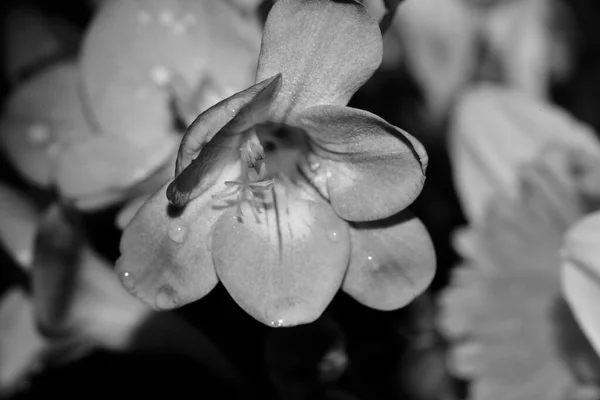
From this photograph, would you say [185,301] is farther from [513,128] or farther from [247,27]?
[513,128]

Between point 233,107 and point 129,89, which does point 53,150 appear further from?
point 233,107

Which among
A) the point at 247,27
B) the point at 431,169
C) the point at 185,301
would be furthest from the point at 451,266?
the point at 185,301

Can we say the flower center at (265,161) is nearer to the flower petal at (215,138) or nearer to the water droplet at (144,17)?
the flower petal at (215,138)

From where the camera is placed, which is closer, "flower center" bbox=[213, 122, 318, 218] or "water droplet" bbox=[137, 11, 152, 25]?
"flower center" bbox=[213, 122, 318, 218]

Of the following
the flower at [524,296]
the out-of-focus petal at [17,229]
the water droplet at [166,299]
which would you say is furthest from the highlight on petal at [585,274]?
the out-of-focus petal at [17,229]

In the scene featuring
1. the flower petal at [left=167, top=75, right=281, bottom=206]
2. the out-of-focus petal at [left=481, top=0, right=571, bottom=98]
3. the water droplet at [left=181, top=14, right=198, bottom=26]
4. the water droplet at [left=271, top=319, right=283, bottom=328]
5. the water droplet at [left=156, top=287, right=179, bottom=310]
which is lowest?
the out-of-focus petal at [left=481, top=0, right=571, bottom=98]

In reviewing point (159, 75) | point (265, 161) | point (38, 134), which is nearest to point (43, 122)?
point (38, 134)

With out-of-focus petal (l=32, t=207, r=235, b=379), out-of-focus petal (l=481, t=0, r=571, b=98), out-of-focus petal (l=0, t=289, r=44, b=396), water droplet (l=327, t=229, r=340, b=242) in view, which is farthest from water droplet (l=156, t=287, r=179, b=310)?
out-of-focus petal (l=481, t=0, r=571, b=98)

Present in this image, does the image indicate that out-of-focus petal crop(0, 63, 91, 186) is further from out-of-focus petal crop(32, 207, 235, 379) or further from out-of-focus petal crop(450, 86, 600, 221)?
out-of-focus petal crop(450, 86, 600, 221)
